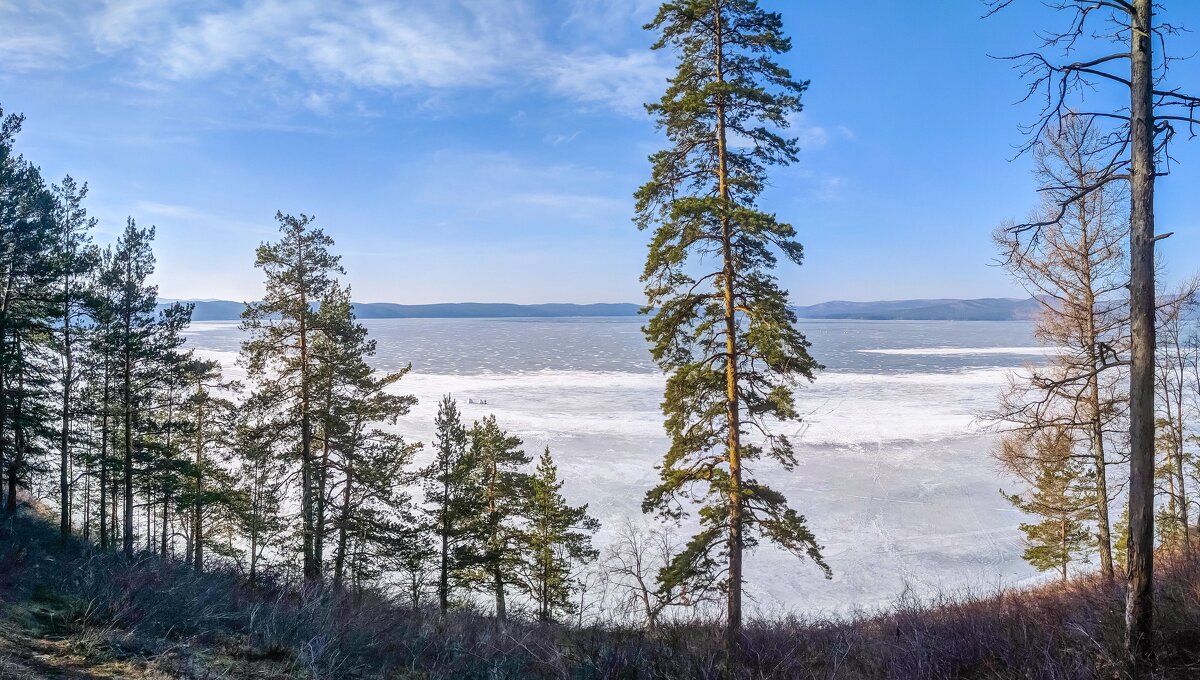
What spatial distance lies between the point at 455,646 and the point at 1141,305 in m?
8.29

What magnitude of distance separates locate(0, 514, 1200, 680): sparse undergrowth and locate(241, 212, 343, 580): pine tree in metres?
7.32

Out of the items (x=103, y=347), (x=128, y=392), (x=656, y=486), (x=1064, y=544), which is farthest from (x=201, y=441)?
(x=1064, y=544)

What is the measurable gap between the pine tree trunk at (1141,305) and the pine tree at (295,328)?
52.9ft

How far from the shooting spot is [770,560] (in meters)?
22.2

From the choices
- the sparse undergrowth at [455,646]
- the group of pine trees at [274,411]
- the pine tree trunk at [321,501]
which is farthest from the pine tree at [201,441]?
the sparse undergrowth at [455,646]

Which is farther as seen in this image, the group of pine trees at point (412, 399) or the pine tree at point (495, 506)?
the pine tree at point (495, 506)

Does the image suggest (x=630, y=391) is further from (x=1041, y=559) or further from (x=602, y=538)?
(x=1041, y=559)

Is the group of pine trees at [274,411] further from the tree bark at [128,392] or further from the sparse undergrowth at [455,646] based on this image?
the sparse undergrowth at [455,646]

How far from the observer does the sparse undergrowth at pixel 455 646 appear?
16.3 feet

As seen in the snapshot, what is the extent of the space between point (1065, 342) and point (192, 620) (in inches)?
676

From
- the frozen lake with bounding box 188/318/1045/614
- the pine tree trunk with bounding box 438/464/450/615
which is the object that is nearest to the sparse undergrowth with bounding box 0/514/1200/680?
the frozen lake with bounding box 188/318/1045/614

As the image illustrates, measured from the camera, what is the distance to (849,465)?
3048 cm

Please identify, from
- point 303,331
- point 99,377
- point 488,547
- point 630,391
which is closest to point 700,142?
point 303,331

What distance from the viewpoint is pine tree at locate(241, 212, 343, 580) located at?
583 inches
